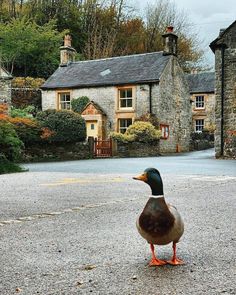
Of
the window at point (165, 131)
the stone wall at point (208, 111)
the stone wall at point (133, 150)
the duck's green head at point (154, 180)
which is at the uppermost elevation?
the stone wall at point (208, 111)

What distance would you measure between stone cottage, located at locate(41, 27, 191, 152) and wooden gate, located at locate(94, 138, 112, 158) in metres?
6.71

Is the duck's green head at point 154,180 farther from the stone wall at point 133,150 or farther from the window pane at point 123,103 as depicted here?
the window pane at point 123,103

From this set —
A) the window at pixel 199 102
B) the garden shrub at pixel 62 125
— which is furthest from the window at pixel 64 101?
the window at pixel 199 102

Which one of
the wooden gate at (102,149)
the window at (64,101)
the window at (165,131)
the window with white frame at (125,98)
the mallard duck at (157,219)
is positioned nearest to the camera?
the mallard duck at (157,219)

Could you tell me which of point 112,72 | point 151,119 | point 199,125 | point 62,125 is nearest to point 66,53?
point 112,72

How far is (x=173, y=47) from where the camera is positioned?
116ft

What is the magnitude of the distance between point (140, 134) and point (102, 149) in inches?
132

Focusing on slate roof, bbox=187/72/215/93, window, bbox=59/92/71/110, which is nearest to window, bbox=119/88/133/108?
window, bbox=59/92/71/110

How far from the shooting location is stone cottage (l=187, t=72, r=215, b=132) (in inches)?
1786

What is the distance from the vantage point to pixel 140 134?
29.5 m

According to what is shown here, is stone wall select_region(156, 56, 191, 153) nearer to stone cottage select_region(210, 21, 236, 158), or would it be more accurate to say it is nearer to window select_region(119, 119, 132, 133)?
window select_region(119, 119, 132, 133)

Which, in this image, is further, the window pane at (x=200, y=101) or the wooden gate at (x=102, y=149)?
the window pane at (x=200, y=101)

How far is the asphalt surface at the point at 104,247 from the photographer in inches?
135

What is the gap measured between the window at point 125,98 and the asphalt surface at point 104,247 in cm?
2588
